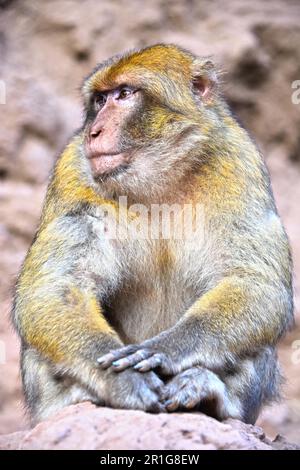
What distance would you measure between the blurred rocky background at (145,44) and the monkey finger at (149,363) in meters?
5.20

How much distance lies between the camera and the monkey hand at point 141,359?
5.34m

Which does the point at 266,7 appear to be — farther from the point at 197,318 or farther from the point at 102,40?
the point at 197,318

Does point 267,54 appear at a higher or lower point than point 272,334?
higher

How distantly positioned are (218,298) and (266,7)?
6071mm

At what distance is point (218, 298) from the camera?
232 inches

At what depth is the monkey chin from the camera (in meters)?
6.01

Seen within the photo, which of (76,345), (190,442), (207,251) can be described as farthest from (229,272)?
(190,442)

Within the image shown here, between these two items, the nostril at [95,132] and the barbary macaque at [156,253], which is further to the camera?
the nostril at [95,132]

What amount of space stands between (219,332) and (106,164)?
122 centimetres

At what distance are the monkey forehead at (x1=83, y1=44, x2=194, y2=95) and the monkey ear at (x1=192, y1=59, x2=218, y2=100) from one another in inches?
2.2
